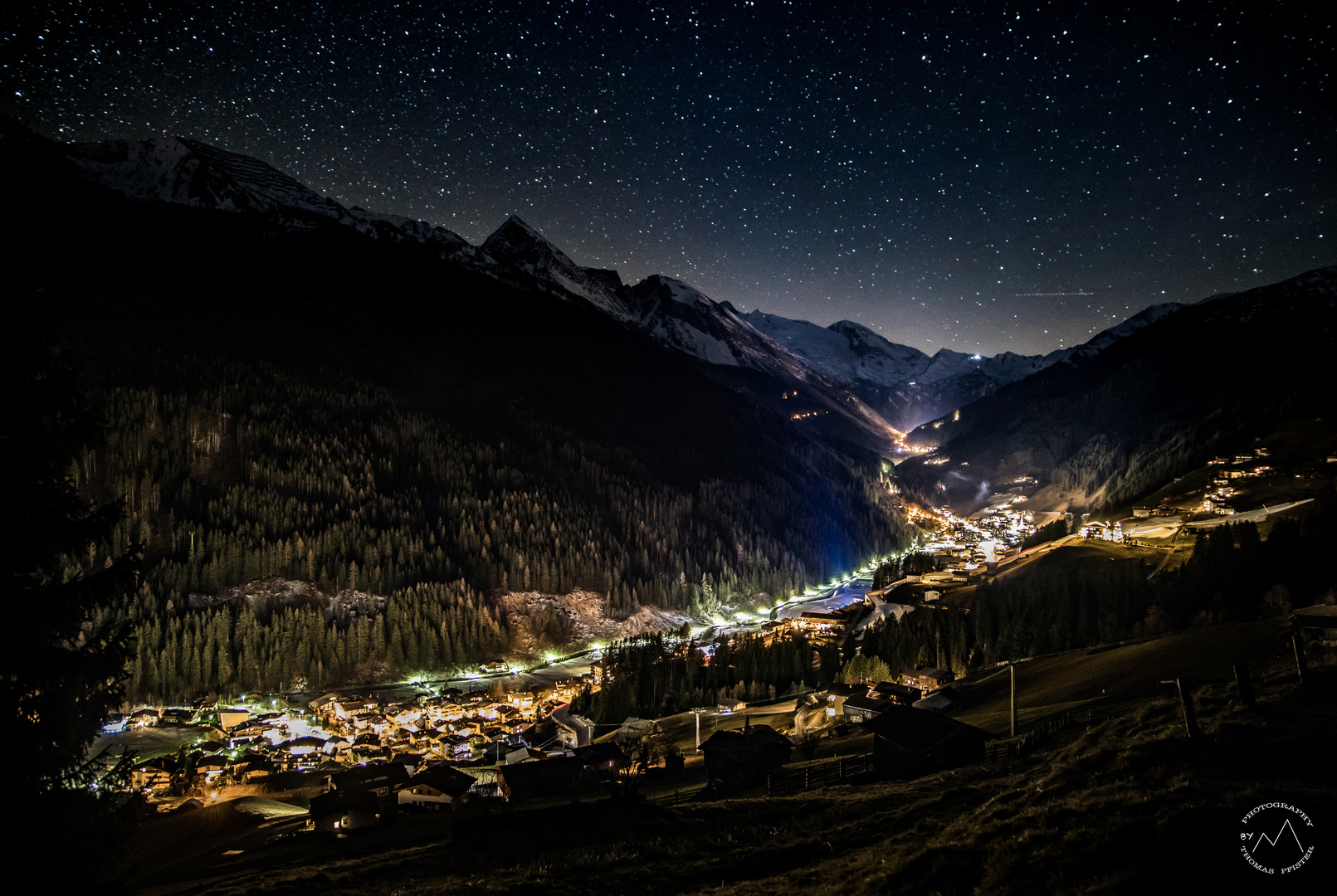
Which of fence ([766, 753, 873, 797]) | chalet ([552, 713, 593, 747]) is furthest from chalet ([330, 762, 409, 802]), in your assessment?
fence ([766, 753, 873, 797])

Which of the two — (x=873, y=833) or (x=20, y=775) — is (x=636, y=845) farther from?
(x=20, y=775)

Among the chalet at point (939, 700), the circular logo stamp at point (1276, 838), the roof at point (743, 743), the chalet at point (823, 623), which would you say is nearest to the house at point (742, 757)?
the roof at point (743, 743)

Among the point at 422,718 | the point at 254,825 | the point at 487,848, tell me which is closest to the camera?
the point at 487,848

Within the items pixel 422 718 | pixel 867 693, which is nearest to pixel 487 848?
pixel 867 693

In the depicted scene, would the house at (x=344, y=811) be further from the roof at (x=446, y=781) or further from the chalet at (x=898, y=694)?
the chalet at (x=898, y=694)

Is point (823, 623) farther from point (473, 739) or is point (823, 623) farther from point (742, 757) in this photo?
point (742, 757)

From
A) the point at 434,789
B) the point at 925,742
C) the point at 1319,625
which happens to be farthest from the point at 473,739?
the point at 1319,625
